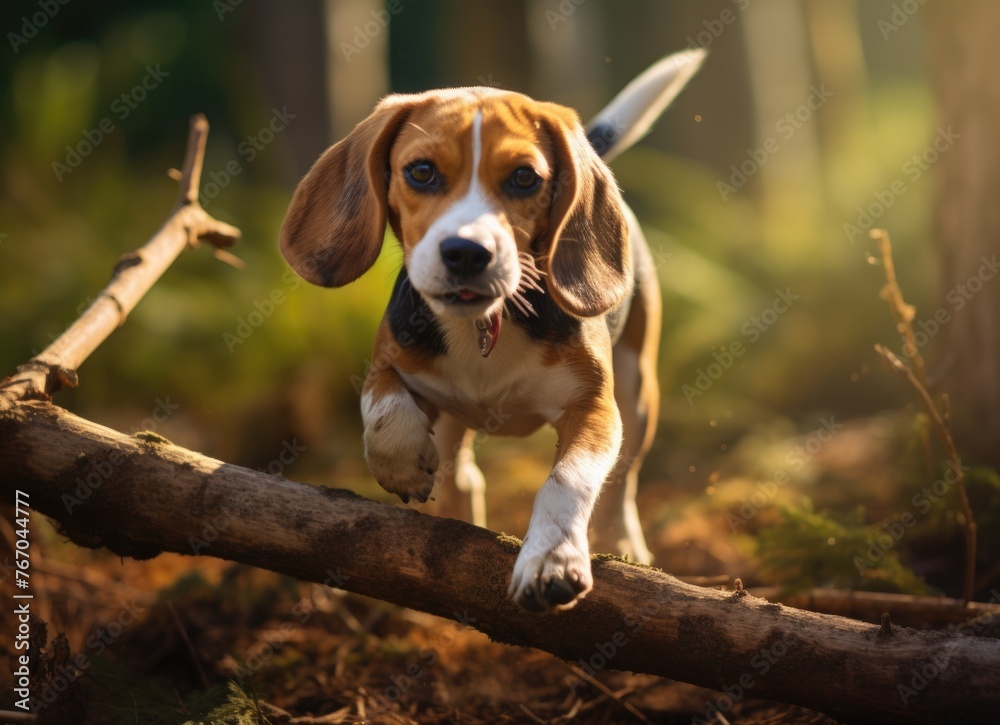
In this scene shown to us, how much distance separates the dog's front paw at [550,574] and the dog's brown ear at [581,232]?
836mm

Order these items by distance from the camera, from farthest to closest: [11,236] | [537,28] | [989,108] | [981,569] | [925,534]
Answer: [537,28] < [11,236] < [989,108] < [925,534] < [981,569]

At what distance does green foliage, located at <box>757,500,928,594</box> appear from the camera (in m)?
3.50

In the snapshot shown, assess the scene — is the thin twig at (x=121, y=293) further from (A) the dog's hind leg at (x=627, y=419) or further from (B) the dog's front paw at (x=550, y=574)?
(A) the dog's hind leg at (x=627, y=419)

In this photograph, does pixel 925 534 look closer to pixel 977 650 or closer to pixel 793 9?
pixel 977 650

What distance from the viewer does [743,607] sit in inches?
98.0

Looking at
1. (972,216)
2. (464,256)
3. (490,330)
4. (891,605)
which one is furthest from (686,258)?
(464,256)

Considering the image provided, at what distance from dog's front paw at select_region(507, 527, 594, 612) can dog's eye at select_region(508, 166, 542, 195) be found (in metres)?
1.08

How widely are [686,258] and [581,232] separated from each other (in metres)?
5.39

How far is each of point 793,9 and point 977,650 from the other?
13.5 m

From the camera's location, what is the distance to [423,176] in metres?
2.93

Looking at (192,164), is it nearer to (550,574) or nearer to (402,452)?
(402,452)

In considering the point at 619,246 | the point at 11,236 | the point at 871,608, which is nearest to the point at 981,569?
the point at 871,608

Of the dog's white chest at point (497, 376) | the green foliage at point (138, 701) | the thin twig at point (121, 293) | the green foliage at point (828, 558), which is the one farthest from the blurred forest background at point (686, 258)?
the green foliage at point (138, 701)

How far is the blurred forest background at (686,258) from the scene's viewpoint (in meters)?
4.73
